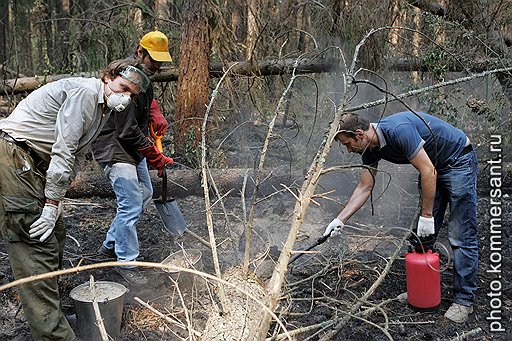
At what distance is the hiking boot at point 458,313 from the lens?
12.2ft

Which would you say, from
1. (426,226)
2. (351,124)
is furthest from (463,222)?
(351,124)

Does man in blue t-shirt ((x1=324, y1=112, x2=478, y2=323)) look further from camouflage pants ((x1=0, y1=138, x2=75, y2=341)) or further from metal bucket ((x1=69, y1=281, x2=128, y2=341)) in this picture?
camouflage pants ((x1=0, y1=138, x2=75, y2=341))

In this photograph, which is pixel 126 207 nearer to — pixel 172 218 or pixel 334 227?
pixel 172 218

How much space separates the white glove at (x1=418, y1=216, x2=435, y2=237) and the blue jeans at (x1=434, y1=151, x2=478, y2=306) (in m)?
0.23

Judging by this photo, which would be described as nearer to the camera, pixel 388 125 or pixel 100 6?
pixel 388 125

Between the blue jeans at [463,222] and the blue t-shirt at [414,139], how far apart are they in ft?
0.30

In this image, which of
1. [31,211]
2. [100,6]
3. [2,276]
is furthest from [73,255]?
[100,6]

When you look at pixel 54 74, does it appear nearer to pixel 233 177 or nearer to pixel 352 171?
pixel 233 177

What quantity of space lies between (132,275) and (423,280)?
2.32 metres

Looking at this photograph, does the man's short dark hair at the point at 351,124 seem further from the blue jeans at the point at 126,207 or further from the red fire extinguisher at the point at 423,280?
the blue jeans at the point at 126,207

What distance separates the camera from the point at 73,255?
4754 millimetres

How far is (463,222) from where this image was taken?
380cm

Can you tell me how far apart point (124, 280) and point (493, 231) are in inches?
137

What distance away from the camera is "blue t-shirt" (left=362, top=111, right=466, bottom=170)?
11.6ft
